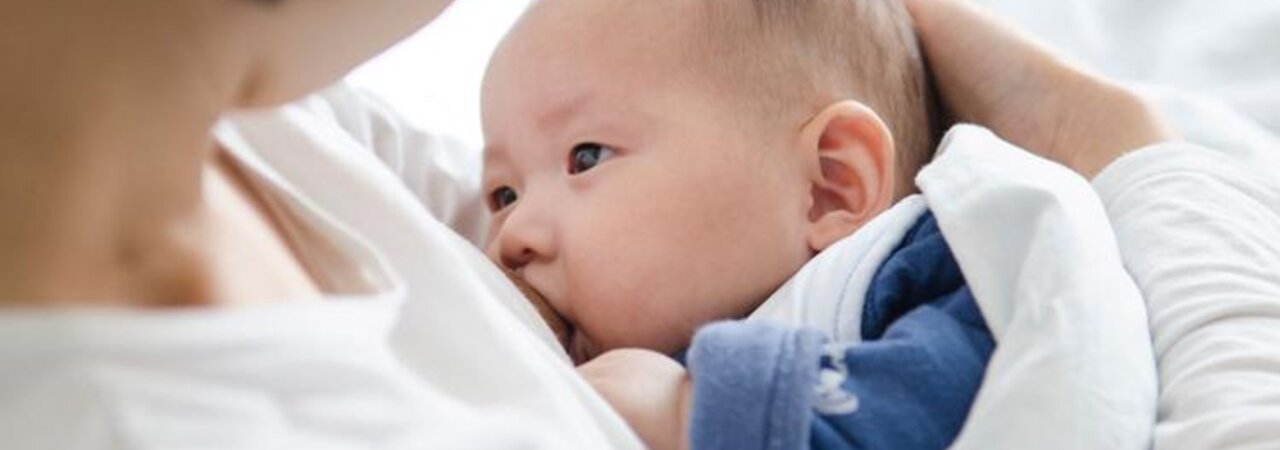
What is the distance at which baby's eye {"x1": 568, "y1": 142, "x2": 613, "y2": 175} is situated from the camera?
934 millimetres

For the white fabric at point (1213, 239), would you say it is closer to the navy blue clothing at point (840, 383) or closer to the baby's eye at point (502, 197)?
the navy blue clothing at point (840, 383)

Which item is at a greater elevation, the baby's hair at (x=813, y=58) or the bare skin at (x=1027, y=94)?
the baby's hair at (x=813, y=58)

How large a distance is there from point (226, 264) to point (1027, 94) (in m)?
0.66

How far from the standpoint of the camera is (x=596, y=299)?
890mm

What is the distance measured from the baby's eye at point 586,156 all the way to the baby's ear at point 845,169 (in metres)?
0.11

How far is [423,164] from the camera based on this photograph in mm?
1052

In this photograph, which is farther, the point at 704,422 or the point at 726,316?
the point at 726,316

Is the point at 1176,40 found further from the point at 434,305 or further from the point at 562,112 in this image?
the point at 434,305

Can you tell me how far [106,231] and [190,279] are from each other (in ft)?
0.14

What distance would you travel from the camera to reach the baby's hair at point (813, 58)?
95cm

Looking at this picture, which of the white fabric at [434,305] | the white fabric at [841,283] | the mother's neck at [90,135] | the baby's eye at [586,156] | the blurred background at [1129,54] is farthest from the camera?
the blurred background at [1129,54]

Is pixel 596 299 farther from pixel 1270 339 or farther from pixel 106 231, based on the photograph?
pixel 106 231

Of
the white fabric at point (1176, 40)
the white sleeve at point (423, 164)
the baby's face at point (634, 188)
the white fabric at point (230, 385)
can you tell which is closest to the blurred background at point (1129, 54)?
the white fabric at point (1176, 40)

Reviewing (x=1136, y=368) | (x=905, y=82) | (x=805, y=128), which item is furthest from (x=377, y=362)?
(x=905, y=82)
